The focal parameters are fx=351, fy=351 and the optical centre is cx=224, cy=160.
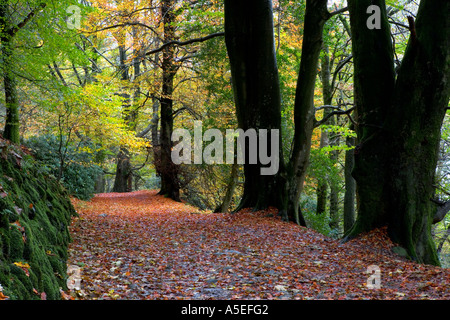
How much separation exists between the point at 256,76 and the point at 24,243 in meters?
7.42

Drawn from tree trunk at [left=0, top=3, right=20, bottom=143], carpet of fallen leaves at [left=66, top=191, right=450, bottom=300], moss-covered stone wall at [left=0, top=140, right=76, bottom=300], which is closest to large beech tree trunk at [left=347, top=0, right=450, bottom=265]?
carpet of fallen leaves at [left=66, top=191, right=450, bottom=300]

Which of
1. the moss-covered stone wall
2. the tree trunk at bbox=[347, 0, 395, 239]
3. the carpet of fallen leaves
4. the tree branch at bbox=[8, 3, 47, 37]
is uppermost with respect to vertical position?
the tree branch at bbox=[8, 3, 47, 37]

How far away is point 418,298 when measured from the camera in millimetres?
3652

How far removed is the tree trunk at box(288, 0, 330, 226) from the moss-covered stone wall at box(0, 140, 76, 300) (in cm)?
580

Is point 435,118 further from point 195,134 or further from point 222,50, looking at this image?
point 195,134

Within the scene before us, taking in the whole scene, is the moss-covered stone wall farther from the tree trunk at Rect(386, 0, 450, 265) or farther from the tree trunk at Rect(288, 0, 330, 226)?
the tree trunk at Rect(288, 0, 330, 226)

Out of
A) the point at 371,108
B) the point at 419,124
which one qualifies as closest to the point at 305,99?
the point at 371,108

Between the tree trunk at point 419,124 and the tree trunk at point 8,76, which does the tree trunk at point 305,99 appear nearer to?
the tree trunk at point 419,124

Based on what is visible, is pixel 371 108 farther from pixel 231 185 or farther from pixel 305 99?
pixel 231 185

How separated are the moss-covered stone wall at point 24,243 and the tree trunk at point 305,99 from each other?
5.80m

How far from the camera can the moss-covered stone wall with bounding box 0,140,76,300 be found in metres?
2.88

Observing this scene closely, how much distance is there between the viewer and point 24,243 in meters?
3.34

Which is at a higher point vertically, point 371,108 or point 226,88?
point 226,88

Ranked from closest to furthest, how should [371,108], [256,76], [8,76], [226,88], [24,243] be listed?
[24,243]
[371,108]
[8,76]
[256,76]
[226,88]
